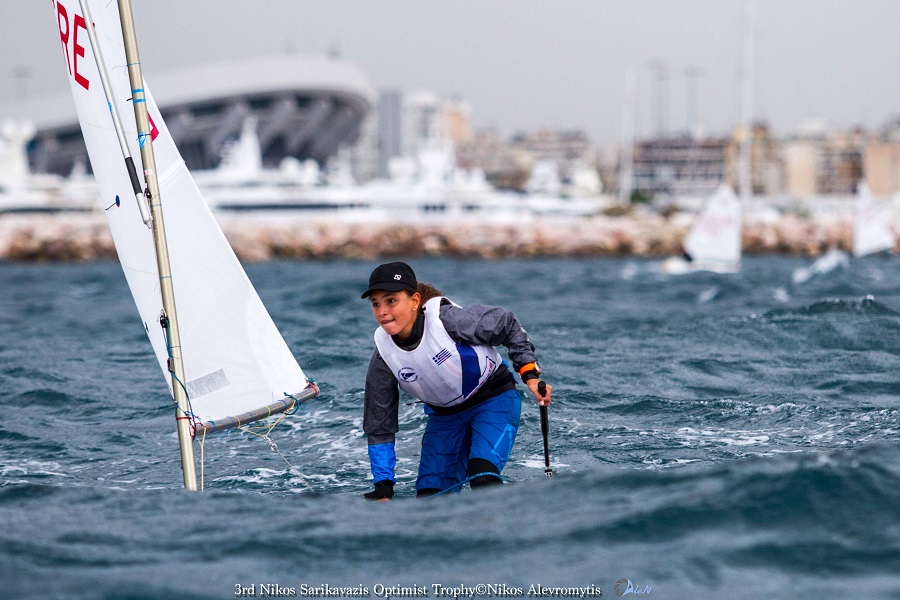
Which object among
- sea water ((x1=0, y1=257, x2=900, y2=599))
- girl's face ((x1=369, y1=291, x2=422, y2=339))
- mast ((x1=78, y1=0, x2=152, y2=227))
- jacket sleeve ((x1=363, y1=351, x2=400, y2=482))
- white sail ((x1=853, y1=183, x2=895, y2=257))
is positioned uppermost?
mast ((x1=78, y1=0, x2=152, y2=227))

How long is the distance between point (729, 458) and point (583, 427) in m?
1.39

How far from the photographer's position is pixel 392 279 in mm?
4855

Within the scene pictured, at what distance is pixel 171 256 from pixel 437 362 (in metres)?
1.42

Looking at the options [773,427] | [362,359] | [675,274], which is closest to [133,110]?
[773,427]

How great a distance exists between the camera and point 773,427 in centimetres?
731

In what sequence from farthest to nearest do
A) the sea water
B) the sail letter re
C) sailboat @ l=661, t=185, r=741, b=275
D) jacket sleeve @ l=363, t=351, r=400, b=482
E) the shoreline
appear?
the shoreline, sailboat @ l=661, t=185, r=741, b=275, the sail letter re, jacket sleeve @ l=363, t=351, r=400, b=482, the sea water

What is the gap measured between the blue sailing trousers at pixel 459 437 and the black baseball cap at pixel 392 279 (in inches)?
29.9

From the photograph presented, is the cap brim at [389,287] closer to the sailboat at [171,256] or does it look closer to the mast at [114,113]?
the sailboat at [171,256]

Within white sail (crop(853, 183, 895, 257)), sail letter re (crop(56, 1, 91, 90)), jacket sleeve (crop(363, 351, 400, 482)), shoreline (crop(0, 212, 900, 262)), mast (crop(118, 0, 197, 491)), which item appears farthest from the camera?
shoreline (crop(0, 212, 900, 262))

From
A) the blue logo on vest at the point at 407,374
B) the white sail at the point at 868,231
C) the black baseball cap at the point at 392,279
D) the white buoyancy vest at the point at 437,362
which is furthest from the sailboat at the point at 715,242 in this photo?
the black baseball cap at the point at 392,279

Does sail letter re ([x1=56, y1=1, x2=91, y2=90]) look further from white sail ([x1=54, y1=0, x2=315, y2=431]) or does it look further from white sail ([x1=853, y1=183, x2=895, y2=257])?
white sail ([x1=853, y1=183, x2=895, y2=257])

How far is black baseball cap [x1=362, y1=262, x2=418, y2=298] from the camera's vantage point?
15.9ft

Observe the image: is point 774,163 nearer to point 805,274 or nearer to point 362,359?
point 805,274

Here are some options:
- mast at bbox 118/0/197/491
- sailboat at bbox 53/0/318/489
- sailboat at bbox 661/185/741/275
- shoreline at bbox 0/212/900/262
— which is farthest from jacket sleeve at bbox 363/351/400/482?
shoreline at bbox 0/212/900/262
